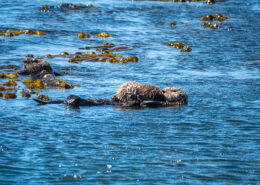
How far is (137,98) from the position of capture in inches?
587

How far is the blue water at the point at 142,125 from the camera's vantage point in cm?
914

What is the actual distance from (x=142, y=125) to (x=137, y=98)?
7.79 ft

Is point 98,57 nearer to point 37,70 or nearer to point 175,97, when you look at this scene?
point 37,70

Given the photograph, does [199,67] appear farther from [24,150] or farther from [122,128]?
[24,150]

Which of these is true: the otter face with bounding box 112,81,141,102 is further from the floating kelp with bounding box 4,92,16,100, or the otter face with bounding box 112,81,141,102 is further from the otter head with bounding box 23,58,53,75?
the otter head with bounding box 23,58,53,75

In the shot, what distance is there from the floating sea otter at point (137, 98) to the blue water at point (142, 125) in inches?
16.4

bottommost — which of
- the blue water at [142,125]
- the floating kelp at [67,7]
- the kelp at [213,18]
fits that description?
the blue water at [142,125]

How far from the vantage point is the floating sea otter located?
14757mm

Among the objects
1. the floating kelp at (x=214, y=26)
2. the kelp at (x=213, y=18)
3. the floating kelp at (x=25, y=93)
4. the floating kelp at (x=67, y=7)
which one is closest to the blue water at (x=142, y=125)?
the floating kelp at (x=25, y=93)

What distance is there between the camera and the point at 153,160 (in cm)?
980

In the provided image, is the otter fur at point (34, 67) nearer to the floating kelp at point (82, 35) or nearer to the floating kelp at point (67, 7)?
the floating kelp at point (82, 35)

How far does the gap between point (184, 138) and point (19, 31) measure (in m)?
22.1

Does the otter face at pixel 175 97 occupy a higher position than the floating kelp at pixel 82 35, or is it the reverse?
the floating kelp at pixel 82 35

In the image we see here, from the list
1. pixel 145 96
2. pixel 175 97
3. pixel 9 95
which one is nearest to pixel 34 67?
pixel 9 95
